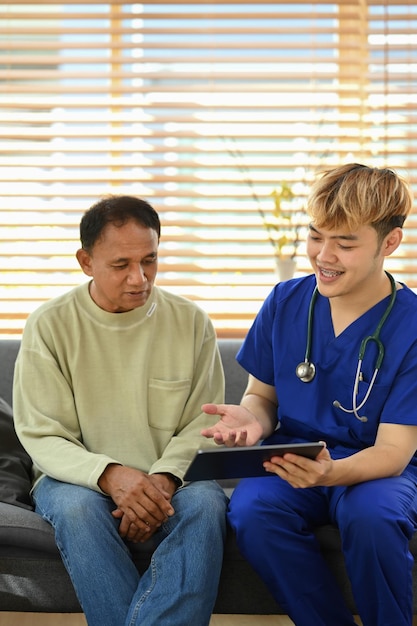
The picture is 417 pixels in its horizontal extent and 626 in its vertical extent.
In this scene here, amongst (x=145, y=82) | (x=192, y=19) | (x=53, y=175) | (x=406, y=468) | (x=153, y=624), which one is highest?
(x=192, y=19)

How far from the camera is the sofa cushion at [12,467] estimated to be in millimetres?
2240

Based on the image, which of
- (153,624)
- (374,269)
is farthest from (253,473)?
(374,269)

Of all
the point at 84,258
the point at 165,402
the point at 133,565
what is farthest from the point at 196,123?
the point at 133,565

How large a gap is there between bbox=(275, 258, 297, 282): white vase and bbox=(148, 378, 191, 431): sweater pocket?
1032 millimetres

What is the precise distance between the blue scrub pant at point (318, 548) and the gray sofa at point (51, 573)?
83 mm

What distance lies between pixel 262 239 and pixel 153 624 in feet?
5.99

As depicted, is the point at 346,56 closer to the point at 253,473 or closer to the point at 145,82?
the point at 145,82

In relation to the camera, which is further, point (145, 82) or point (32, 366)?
point (145, 82)

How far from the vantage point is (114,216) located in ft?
7.32

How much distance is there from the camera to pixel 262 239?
3424mm

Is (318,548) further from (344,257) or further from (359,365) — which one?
(344,257)

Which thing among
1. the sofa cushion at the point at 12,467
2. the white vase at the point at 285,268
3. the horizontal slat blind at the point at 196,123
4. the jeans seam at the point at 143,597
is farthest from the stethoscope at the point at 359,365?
the horizontal slat blind at the point at 196,123

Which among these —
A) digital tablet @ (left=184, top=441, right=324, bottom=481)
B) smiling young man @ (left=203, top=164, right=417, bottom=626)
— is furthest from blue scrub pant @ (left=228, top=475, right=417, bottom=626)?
digital tablet @ (left=184, top=441, right=324, bottom=481)

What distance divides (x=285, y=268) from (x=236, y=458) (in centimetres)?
150
